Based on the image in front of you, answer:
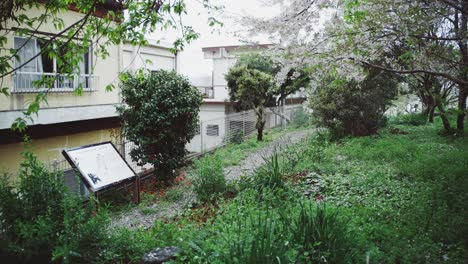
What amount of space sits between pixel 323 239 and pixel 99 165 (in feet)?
17.0

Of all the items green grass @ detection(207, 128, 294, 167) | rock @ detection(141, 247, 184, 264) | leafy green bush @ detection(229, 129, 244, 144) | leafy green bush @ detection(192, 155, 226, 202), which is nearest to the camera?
rock @ detection(141, 247, 184, 264)

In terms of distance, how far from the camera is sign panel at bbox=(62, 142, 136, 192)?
6.56m

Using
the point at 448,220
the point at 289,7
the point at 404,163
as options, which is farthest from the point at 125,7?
the point at 404,163

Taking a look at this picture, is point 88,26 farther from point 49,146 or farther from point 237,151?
point 237,151

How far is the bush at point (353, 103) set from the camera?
39.3 ft

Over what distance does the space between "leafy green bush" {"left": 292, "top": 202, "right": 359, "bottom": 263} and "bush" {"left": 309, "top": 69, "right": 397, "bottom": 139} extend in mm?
8591

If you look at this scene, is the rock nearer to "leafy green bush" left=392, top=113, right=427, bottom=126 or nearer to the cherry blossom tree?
the cherry blossom tree

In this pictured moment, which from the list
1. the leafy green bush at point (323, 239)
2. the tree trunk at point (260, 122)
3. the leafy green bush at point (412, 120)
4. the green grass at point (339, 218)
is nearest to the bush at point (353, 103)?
the tree trunk at point (260, 122)

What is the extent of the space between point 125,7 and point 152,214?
3.99 metres

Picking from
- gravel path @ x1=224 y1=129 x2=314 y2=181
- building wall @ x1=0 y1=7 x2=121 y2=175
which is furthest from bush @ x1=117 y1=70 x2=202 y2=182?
gravel path @ x1=224 y1=129 x2=314 y2=181

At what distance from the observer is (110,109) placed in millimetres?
11477

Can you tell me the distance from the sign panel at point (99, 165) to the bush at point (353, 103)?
24.4ft

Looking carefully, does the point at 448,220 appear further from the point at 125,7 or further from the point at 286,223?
the point at 125,7

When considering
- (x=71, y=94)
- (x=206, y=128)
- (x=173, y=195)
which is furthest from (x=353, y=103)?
(x=71, y=94)
